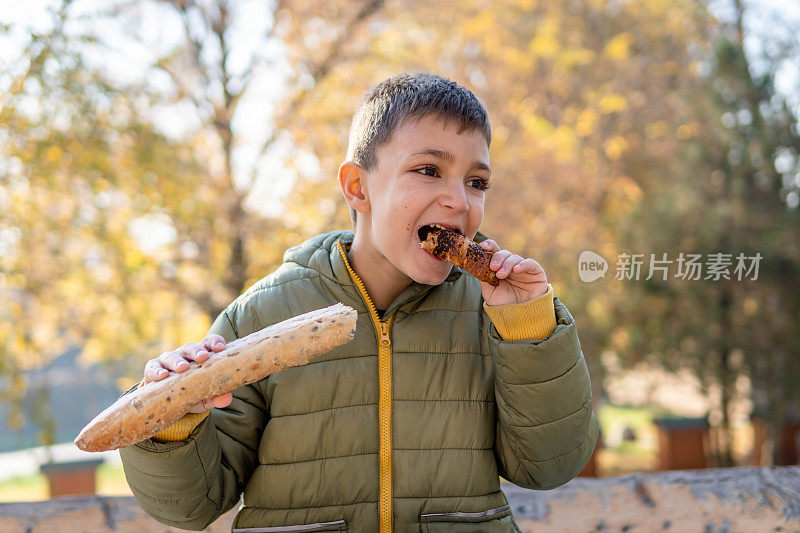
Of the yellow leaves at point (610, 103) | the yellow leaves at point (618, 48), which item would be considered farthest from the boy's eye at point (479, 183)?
the yellow leaves at point (618, 48)

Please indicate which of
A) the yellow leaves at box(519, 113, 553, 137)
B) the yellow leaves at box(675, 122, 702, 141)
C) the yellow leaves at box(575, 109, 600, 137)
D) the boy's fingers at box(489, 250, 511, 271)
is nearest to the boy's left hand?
the boy's fingers at box(489, 250, 511, 271)

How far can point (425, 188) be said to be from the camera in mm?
1743

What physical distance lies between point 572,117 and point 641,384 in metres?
4.08

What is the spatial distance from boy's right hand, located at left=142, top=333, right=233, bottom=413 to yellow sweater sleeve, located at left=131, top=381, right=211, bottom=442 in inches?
1.4

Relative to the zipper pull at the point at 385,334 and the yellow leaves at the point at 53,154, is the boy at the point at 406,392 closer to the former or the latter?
the zipper pull at the point at 385,334

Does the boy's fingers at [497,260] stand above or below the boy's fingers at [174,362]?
above

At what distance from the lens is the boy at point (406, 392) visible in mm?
1714

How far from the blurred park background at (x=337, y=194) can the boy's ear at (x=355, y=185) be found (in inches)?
149

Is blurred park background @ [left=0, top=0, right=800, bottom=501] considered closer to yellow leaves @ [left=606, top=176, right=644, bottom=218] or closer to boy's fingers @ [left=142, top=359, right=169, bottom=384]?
yellow leaves @ [left=606, top=176, right=644, bottom=218]

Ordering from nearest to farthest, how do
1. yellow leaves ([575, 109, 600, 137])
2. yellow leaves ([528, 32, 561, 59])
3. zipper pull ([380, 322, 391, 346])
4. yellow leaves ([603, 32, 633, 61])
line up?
1. zipper pull ([380, 322, 391, 346])
2. yellow leaves ([528, 32, 561, 59])
3. yellow leaves ([575, 109, 600, 137])
4. yellow leaves ([603, 32, 633, 61])

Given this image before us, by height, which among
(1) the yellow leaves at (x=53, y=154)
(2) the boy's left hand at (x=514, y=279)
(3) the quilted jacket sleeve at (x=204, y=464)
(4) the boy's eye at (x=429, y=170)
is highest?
(1) the yellow leaves at (x=53, y=154)

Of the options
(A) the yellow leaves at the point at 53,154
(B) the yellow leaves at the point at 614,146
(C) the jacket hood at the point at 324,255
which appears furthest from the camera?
(B) the yellow leaves at the point at 614,146

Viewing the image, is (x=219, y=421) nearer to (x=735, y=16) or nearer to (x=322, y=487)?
(x=322, y=487)

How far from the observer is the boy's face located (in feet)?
5.74
